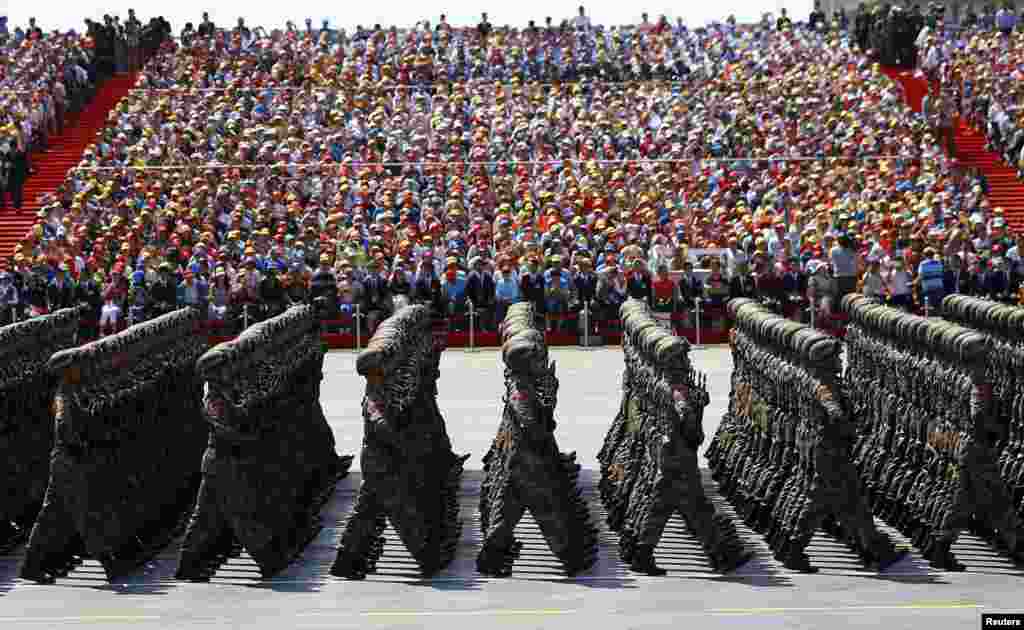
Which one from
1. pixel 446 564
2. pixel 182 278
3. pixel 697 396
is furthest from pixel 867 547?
pixel 182 278

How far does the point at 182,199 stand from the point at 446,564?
2647cm

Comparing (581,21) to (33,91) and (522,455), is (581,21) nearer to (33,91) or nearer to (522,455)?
(33,91)

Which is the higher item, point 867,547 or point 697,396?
point 697,396

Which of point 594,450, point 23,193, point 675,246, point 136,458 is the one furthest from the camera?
point 23,193

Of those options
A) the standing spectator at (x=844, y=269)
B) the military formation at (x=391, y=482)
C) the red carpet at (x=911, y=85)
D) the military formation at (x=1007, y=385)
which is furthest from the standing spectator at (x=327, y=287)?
the red carpet at (x=911, y=85)

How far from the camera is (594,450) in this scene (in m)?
20.3

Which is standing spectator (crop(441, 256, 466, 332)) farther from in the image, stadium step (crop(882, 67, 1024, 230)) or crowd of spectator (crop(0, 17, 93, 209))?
crowd of spectator (crop(0, 17, 93, 209))

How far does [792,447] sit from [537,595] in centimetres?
277

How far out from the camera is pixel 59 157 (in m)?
47.5

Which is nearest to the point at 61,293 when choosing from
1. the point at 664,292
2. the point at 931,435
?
the point at 664,292

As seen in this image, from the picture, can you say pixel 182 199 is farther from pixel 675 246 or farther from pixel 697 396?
pixel 697 396

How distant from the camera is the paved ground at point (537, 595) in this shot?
11930 mm

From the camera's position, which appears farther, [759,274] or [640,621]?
[759,274]

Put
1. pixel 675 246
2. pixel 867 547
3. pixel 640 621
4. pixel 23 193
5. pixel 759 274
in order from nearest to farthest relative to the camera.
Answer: pixel 640 621 < pixel 867 547 < pixel 759 274 < pixel 675 246 < pixel 23 193
